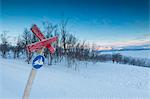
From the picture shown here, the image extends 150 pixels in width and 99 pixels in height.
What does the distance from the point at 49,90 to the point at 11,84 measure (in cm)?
93

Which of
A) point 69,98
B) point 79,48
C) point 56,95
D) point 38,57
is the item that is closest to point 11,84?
point 56,95

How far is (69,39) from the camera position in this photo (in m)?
18.7

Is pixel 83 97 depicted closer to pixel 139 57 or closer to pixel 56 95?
pixel 56 95

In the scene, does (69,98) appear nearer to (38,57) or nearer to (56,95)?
(56,95)

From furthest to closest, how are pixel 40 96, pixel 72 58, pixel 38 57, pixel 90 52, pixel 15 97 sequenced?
pixel 90 52
pixel 72 58
pixel 40 96
pixel 15 97
pixel 38 57

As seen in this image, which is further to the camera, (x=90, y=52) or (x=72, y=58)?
(x=90, y=52)

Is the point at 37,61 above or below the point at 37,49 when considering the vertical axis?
below

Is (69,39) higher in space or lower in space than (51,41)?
higher

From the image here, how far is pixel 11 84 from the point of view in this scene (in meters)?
4.94

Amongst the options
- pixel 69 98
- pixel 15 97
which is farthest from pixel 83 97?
pixel 15 97

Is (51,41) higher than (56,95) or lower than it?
higher

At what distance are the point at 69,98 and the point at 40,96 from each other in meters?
0.61

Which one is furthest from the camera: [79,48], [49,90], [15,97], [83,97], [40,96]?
[79,48]

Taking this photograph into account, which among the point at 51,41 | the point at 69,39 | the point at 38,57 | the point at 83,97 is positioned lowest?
the point at 83,97
